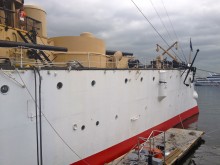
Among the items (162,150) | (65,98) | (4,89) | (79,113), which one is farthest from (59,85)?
(162,150)

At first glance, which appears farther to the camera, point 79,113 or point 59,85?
point 79,113

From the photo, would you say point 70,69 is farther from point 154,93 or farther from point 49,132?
point 154,93

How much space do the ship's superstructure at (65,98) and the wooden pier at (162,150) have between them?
2.91ft

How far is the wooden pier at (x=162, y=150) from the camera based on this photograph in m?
11.0

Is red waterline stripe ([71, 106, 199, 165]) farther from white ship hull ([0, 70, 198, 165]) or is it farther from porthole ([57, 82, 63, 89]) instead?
porthole ([57, 82, 63, 89])

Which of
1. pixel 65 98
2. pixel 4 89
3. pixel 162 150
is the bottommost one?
pixel 162 150

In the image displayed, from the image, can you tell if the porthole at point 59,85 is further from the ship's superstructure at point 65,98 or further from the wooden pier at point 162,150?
the wooden pier at point 162,150

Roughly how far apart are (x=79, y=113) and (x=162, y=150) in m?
5.29

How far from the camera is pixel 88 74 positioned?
1023 cm

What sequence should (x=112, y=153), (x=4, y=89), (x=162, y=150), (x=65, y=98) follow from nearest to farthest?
(x=4, y=89)
(x=65, y=98)
(x=112, y=153)
(x=162, y=150)

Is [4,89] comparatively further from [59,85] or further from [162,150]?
[162,150]

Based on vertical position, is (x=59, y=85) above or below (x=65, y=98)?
above

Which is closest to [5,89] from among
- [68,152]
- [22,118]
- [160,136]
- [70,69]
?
[22,118]

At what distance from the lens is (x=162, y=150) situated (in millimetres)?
12664
